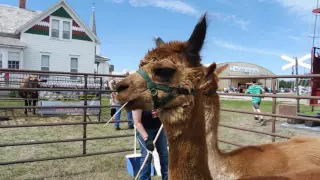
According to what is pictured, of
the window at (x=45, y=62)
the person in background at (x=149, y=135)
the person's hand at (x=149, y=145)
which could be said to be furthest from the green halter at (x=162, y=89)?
the window at (x=45, y=62)

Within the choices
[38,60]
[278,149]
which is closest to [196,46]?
[278,149]

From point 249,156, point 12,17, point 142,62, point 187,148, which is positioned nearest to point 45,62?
point 12,17

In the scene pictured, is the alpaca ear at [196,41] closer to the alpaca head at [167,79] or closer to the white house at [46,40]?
the alpaca head at [167,79]

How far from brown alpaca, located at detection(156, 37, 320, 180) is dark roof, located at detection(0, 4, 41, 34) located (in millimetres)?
25275

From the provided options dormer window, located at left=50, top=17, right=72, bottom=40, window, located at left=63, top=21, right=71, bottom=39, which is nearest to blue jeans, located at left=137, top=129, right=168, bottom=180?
dormer window, located at left=50, top=17, right=72, bottom=40

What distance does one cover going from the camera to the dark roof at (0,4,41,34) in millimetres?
24405

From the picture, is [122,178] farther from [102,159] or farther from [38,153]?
[38,153]

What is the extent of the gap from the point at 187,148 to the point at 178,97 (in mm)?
367

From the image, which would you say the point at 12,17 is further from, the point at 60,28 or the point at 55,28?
the point at 60,28

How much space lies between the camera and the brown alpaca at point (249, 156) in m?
2.76

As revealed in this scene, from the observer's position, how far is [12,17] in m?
25.7

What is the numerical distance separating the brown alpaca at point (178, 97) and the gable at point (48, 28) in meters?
24.7

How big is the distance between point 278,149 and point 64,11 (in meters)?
24.9

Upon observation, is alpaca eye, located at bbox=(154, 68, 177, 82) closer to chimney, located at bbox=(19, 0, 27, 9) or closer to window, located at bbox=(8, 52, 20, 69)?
window, located at bbox=(8, 52, 20, 69)
